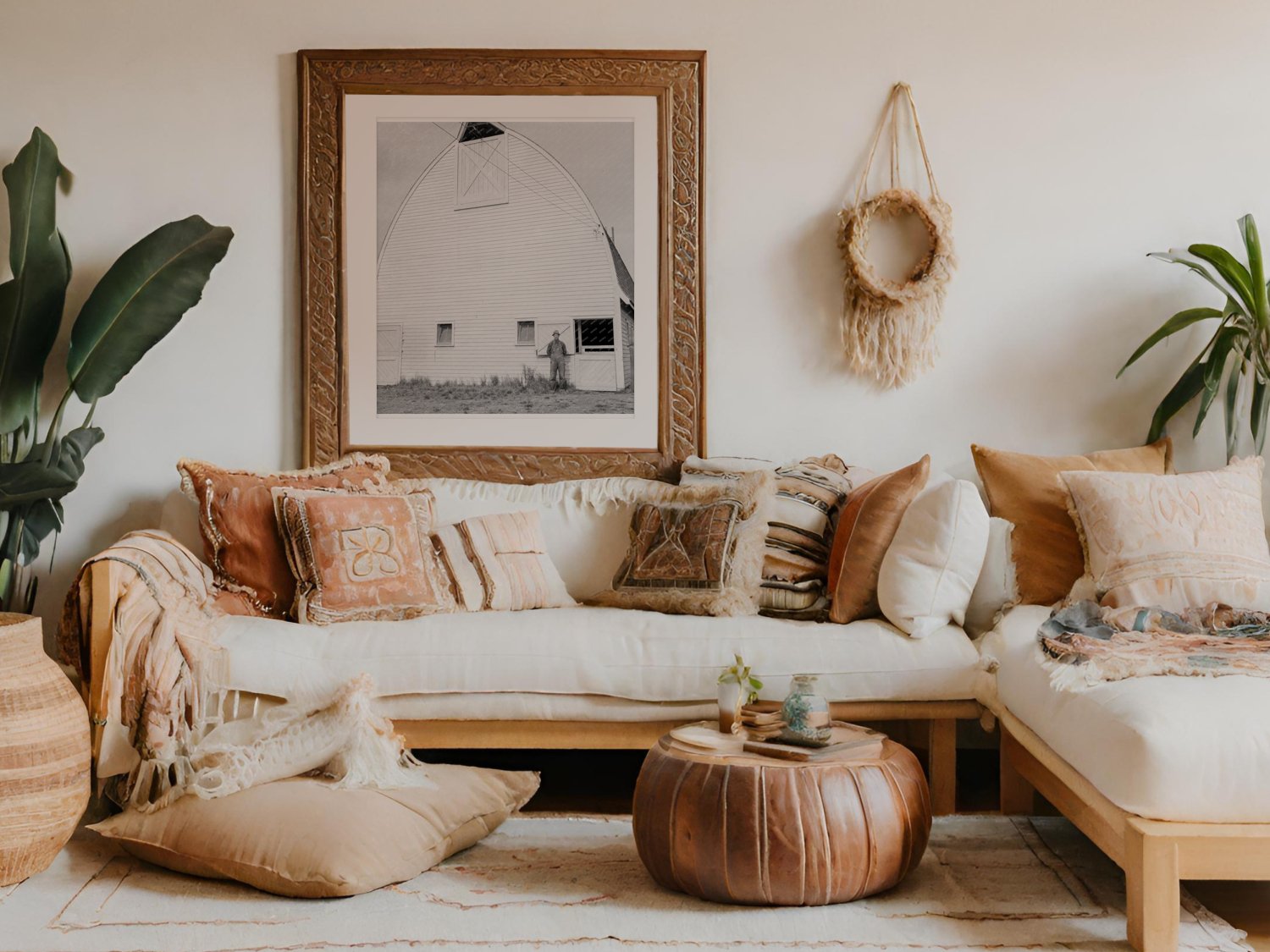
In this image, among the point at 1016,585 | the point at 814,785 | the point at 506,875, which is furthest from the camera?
the point at 1016,585

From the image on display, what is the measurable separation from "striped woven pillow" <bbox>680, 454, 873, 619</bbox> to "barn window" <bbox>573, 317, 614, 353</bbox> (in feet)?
1.92

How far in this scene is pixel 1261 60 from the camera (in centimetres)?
366

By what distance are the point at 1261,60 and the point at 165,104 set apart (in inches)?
139

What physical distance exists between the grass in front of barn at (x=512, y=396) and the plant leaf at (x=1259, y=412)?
1.86 meters

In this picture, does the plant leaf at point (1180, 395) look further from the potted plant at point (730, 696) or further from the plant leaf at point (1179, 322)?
the potted plant at point (730, 696)

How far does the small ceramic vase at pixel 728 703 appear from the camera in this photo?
7.95 ft

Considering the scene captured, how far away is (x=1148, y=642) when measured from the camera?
8.27ft

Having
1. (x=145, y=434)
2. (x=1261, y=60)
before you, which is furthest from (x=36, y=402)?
(x=1261, y=60)

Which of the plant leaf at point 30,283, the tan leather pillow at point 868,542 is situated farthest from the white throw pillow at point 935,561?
the plant leaf at point 30,283

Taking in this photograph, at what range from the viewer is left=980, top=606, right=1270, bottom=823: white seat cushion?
77.4 inches

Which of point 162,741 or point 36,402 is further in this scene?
point 36,402

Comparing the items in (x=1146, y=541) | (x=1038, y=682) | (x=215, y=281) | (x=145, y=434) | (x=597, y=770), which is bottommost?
(x=597, y=770)

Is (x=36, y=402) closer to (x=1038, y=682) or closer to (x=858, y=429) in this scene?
(x=858, y=429)

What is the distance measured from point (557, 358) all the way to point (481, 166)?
67 cm
